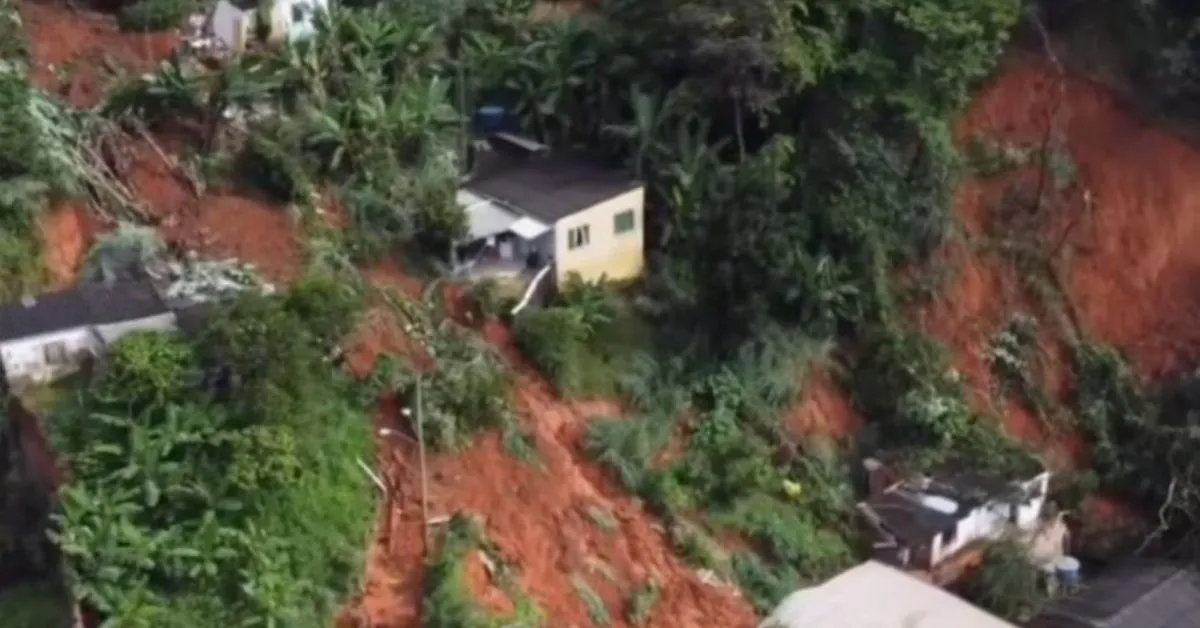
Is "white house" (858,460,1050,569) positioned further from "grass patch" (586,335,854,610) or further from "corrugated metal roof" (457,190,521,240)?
"corrugated metal roof" (457,190,521,240)

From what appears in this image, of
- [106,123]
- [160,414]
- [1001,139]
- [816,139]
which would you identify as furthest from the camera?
[1001,139]

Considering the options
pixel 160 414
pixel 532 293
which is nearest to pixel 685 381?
pixel 532 293

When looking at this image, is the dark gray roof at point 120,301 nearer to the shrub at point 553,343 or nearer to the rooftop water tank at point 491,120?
the shrub at point 553,343

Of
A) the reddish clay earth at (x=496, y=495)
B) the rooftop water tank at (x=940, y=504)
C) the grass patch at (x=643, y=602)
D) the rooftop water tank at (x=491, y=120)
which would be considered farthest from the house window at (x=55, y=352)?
Result: the rooftop water tank at (x=940, y=504)

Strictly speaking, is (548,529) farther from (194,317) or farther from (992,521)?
(992,521)

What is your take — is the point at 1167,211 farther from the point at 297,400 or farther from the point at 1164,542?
the point at 297,400
